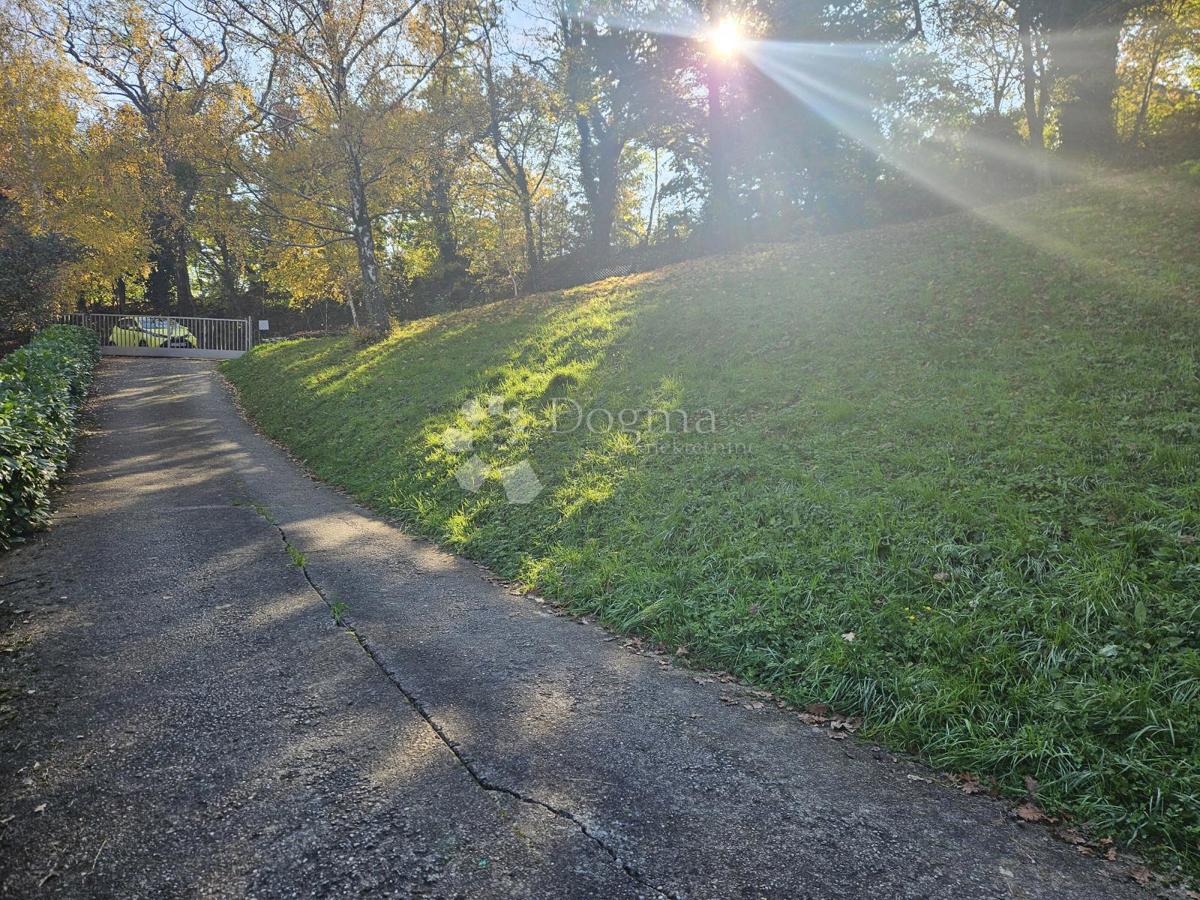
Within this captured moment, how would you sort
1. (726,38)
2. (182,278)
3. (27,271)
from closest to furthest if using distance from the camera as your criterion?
(27,271)
(726,38)
(182,278)

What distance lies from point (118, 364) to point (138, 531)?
1782 centimetres

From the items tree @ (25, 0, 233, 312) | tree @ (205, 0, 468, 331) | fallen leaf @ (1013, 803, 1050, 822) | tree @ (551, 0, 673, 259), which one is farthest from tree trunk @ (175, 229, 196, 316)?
fallen leaf @ (1013, 803, 1050, 822)

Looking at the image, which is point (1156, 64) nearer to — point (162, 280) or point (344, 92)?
point (344, 92)

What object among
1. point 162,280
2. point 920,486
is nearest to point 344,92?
point 920,486

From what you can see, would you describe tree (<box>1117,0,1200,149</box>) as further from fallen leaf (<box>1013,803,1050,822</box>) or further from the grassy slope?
fallen leaf (<box>1013,803,1050,822</box>)

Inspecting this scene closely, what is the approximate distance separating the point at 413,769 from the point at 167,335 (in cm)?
2768

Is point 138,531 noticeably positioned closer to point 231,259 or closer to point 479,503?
point 479,503

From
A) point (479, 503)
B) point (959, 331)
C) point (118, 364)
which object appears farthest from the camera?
point (118, 364)

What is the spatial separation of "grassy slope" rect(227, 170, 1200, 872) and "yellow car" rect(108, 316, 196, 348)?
16.1m

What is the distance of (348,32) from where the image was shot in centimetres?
1559

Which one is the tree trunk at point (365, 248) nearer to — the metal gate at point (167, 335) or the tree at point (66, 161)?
the tree at point (66, 161)

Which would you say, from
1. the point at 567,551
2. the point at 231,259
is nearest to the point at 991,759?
the point at 567,551

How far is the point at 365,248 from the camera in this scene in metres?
17.3

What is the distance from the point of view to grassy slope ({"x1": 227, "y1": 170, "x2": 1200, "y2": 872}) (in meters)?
3.31
